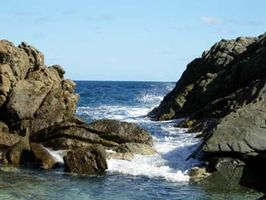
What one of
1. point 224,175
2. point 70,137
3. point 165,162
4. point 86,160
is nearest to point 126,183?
point 86,160

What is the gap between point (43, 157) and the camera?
2230 cm

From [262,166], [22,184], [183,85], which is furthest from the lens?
[183,85]

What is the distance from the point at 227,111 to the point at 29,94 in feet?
35.5

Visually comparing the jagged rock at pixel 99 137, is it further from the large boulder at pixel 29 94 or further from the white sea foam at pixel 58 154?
the large boulder at pixel 29 94

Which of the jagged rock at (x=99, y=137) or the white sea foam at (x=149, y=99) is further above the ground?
the white sea foam at (x=149, y=99)

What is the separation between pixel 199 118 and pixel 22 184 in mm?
16855

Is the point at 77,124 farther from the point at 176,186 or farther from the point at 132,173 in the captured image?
the point at 176,186

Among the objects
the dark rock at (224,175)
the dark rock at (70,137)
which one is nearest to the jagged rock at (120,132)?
the dark rock at (70,137)

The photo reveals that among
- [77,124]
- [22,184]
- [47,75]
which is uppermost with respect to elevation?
[47,75]

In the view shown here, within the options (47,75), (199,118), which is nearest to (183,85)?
(199,118)

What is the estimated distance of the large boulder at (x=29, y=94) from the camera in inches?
1100

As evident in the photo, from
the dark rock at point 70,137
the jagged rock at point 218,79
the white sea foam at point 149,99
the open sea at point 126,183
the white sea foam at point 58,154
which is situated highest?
the jagged rock at point 218,79

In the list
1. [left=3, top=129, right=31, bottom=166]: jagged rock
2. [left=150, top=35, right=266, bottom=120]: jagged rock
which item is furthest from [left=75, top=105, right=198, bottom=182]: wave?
[left=3, top=129, right=31, bottom=166]: jagged rock

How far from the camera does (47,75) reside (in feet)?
105
